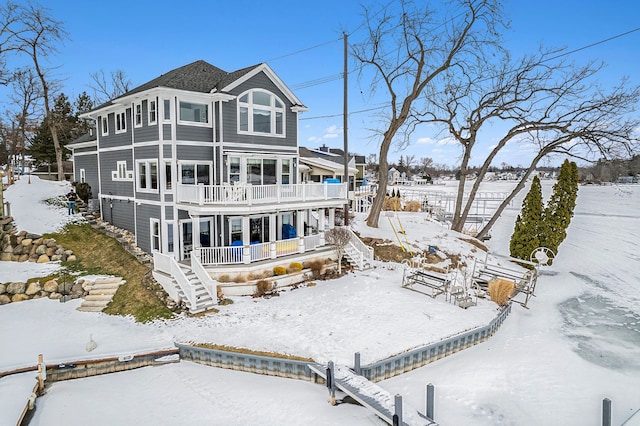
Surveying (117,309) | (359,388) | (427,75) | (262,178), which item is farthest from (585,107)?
(117,309)

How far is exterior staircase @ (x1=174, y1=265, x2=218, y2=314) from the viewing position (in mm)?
13070

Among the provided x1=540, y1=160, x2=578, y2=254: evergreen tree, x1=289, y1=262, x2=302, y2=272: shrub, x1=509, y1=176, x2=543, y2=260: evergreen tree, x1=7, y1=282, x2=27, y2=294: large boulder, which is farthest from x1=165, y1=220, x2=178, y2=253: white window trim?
x1=540, y1=160, x2=578, y2=254: evergreen tree

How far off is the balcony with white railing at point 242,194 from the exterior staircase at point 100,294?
4426 mm

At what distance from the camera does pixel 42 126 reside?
37062 mm

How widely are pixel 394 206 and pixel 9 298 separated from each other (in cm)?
2540

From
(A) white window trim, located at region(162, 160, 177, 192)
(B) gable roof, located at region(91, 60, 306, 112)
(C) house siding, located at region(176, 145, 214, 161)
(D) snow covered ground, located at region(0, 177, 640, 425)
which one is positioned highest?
(B) gable roof, located at region(91, 60, 306, 112)

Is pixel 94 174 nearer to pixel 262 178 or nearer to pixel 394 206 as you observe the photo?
pixel 262 178

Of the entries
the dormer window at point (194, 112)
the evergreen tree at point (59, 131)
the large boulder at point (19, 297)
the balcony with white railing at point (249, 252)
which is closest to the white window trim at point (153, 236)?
the balcony with white railing at point (249, 252)

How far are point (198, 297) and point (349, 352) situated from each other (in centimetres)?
634

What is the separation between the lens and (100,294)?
14.6 meters

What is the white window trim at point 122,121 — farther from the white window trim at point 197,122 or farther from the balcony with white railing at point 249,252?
the balcony with white railing at point 249,252

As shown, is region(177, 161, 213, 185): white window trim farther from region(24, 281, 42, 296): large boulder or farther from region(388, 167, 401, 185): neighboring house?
region(388, 167, 401, 185): neighboring house

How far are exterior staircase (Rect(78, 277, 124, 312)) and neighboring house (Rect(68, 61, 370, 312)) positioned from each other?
5.99 ft

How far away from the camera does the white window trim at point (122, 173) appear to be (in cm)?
1850
